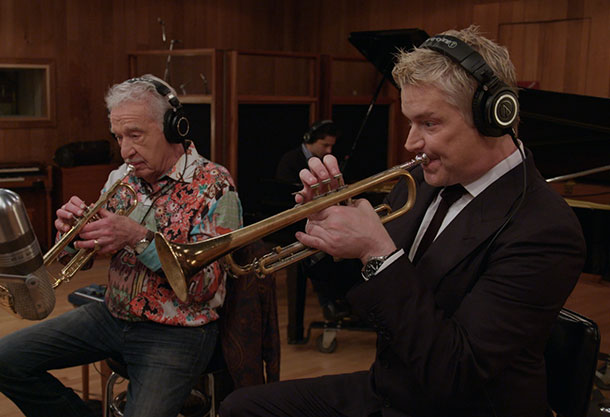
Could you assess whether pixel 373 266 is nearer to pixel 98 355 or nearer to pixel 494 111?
pixel 494 111

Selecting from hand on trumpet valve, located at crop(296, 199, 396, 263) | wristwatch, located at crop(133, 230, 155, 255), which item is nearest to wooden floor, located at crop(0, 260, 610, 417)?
wristwatch, located at crop(133, 230, 155, 255)

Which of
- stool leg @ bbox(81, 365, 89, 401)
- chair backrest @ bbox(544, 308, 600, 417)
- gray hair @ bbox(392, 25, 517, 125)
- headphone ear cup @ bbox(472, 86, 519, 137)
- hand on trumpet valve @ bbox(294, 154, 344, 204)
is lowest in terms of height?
stool leg @ bbox(81, 365, 89, 401)

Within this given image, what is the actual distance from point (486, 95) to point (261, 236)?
621mm

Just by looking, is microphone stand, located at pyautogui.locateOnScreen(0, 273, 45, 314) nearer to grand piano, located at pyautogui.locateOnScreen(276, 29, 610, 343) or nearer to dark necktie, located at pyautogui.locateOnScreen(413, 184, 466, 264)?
dark necktie, located at pyautogui.locateOnScreen(413, 184, 466, 264)

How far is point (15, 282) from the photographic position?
1.10 meters

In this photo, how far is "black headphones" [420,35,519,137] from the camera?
1.55m

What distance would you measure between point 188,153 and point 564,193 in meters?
2.98

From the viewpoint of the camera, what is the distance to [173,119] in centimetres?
238

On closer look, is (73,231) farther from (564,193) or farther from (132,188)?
(564,193)

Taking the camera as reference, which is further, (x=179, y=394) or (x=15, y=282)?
(x=179, y=394)

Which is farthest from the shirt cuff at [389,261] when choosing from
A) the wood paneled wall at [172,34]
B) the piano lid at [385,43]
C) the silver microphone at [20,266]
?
the wood paneled wall at [172,34]

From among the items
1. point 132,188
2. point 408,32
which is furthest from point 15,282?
point 408,32

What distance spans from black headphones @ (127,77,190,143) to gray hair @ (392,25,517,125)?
3.18 ft

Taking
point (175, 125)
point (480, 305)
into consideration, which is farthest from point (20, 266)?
point (175, 125)
